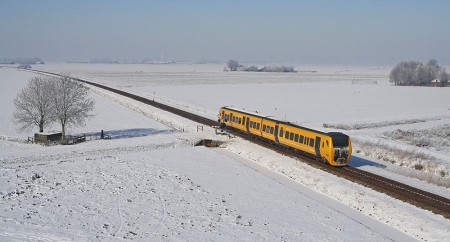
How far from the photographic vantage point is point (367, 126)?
5428 centimetres

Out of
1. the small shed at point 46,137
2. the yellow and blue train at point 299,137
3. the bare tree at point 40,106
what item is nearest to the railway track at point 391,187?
the yellow and blue train at point 299,137

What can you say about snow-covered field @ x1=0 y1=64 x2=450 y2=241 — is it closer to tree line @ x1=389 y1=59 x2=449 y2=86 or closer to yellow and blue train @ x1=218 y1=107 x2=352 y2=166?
yellow and blue train @ x1=218 y1=107 x2=352 y2=166

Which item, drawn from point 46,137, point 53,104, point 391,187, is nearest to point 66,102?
point 53,104

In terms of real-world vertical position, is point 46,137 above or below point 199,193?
above

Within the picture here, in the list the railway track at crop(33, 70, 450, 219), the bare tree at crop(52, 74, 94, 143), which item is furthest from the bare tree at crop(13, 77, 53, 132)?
the railway track at crop(33, 70, 450, 219)

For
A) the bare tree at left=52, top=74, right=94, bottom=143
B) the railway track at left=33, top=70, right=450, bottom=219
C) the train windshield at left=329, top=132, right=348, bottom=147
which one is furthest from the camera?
the bare tree at left=52, top=74, right=94, bottom=143

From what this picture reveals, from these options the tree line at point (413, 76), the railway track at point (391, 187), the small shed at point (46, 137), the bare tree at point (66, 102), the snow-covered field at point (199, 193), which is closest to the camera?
the snow-covered field at point (199, 193)

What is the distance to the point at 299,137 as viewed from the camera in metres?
32.1

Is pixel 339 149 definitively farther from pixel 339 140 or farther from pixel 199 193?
pixel 199 193

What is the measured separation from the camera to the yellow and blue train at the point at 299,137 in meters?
28.8

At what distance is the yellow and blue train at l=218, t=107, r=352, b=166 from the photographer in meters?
28.8

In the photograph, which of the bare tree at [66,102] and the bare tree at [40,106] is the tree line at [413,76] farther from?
the bare tree at [40,106]

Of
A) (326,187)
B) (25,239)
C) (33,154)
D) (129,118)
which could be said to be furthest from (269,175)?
(129,118)

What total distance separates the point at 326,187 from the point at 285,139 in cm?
894
